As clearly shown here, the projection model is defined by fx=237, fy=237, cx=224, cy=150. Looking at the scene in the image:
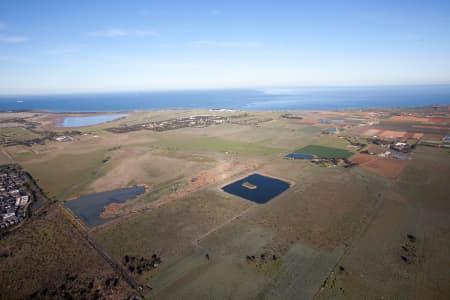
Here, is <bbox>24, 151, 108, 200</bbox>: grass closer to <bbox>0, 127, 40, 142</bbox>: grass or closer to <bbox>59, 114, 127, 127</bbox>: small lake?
<bbox>0, 127, 40, 142</bbox>: grass

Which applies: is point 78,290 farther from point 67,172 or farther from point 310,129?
point 310,129

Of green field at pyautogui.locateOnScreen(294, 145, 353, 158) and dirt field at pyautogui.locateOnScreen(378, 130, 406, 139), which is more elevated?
dirt field at pyautogui.locateOnScreen(378, 130, 406, 139)

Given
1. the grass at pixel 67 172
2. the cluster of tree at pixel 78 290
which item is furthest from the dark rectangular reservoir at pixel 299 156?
the cluster of tree at pixel 78 290

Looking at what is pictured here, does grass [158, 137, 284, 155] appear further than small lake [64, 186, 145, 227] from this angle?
Yes

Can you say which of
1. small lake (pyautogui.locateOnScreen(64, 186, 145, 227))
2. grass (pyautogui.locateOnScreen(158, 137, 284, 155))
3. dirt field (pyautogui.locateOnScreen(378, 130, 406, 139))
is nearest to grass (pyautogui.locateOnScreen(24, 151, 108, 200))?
small lake (pyautogui.locateOnScreen(64, 186, 145, 227))

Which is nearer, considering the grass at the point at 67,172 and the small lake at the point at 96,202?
the small lake at the point at 96,202

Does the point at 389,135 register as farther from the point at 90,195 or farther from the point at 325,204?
the point at 90,195

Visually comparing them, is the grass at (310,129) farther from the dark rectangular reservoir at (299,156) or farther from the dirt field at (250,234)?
the dirt field at (250,234)
